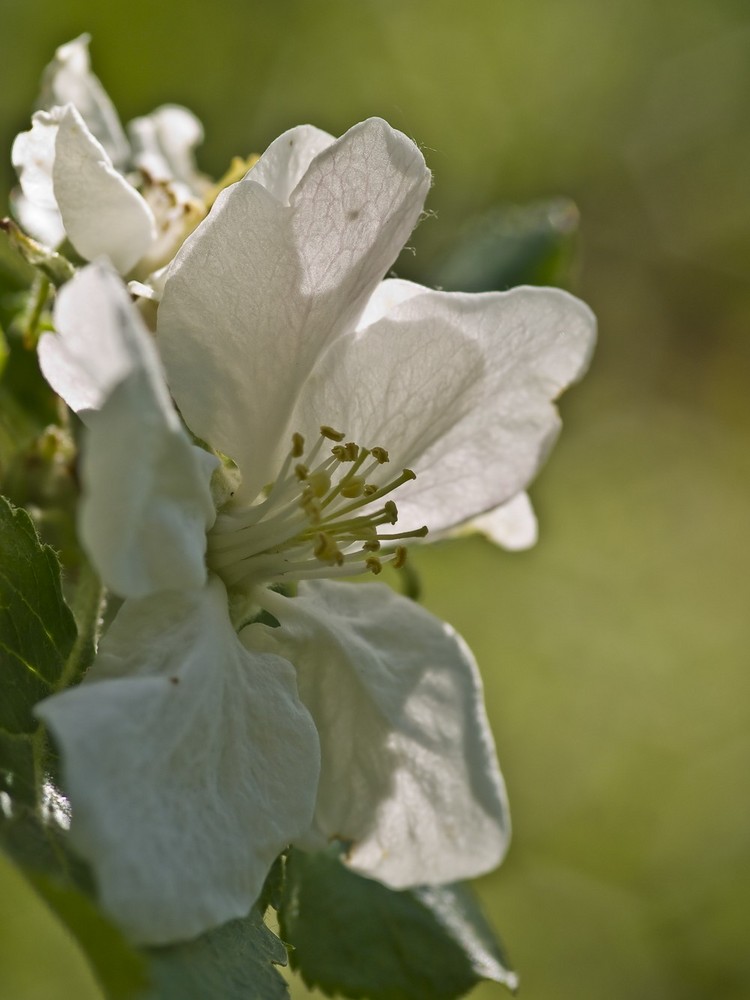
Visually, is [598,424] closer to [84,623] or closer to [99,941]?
[84,623]

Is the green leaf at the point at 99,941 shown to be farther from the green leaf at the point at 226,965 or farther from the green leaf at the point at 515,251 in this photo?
the green leaf at the point at 515,251

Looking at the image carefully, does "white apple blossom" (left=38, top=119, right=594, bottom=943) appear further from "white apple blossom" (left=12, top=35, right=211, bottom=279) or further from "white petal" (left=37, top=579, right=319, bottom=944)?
"white apple blossom" (left=12, top=35, right=211, bottom=279)

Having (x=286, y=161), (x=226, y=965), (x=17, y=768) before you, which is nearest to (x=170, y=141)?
(x=286, y=161)

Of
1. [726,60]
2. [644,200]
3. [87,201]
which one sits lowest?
[644,200]

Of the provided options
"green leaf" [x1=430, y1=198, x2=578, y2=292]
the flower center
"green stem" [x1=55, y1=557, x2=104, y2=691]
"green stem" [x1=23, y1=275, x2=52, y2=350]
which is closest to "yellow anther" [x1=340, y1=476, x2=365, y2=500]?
the flower center

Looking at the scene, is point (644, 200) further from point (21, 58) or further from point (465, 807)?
point (465, 807)

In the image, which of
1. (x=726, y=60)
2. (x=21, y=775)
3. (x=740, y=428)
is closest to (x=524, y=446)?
(x=21, y=775)
